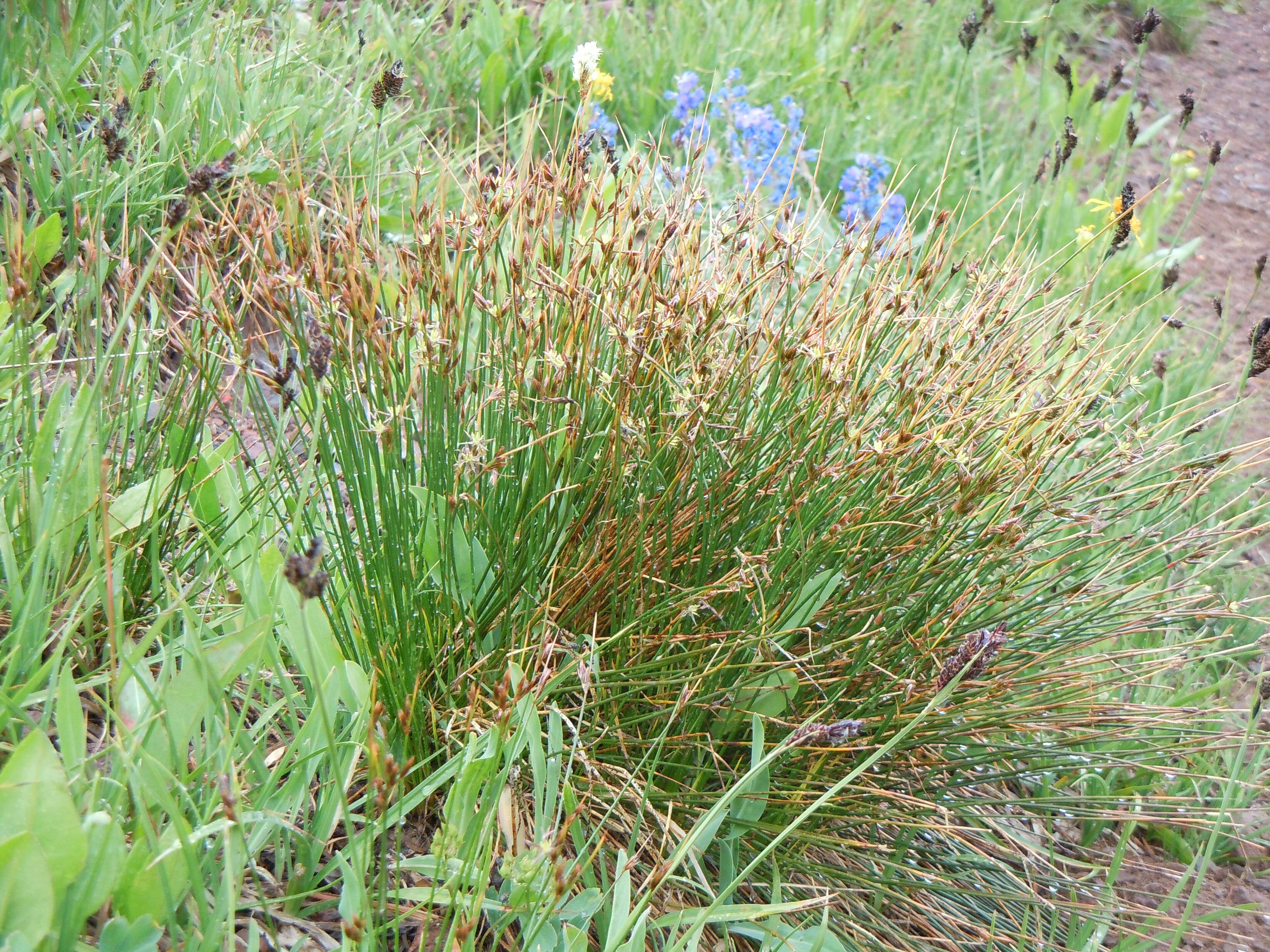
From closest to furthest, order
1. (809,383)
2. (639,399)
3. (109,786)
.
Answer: (109,786)
(639,399)
(809,383)

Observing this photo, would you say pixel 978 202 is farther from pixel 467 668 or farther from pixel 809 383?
pixel 467 668

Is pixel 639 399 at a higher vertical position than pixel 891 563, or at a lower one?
higher

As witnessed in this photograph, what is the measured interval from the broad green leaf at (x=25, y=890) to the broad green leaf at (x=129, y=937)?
0.07 meters

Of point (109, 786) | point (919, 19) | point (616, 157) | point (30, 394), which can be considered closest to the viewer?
point (109, 786)

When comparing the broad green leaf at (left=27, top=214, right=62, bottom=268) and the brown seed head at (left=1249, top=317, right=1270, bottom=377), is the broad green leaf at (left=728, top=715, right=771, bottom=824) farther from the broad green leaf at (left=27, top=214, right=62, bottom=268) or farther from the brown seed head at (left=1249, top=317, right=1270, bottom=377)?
the broad green leaf at (left=27, top=214, right=62, bottom=268)

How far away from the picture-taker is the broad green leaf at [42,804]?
1.00 meters

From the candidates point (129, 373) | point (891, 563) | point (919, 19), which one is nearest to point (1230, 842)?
point (891, 563)

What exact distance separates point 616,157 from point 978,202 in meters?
2.64

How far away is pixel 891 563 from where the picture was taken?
165cm

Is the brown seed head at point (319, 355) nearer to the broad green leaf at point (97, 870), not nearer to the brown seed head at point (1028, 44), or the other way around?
the broad green leaf at point (97, 870)

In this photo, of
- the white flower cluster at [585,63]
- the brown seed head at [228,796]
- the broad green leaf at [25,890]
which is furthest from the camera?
the white flower cluster at [585,63]

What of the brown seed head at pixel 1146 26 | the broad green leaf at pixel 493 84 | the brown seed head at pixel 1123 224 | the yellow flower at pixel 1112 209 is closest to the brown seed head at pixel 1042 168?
the yellow flower at pixel 1112 209

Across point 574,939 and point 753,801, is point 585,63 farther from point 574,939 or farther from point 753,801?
point 574,939

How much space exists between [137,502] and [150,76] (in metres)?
0.85
